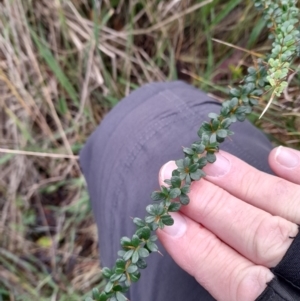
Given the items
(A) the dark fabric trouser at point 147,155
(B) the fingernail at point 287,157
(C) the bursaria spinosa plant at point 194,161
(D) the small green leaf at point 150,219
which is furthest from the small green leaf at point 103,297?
(B) the fingernail at point 287,157

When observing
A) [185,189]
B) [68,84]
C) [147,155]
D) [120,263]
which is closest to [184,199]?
[185,189]

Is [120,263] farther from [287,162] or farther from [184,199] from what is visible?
[287,162]

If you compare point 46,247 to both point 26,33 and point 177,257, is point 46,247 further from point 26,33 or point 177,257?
point 177,257

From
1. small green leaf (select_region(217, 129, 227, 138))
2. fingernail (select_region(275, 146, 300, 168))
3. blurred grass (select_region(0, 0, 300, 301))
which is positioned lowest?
blurred grass (select_region(0, 0, 300, 301))

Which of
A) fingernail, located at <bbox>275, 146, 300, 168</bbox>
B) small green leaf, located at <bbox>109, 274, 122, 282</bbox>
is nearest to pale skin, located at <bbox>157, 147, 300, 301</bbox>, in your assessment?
fingernail, located at <bbox>275, 146, 300, 168</bbox>

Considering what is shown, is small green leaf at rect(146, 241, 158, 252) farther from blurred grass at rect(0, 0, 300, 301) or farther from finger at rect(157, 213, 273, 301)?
blurred grass at rect(0, 0, 300, 301)

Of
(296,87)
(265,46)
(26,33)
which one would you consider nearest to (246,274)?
(296,87)

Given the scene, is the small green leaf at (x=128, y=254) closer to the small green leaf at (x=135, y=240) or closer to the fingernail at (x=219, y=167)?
the small green leaf at (x=135, y=240)
